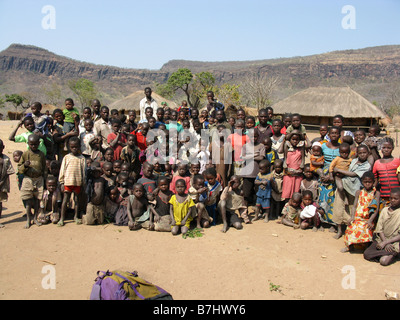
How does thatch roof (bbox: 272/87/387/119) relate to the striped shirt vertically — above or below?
above

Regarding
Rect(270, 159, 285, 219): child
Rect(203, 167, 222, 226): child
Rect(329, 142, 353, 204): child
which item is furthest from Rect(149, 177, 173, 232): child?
Rect(329, 142, 353, 204): child

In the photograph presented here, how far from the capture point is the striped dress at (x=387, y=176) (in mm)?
4719

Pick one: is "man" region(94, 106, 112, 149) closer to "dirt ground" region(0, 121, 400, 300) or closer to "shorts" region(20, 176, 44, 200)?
"shorts" region(20, 176, 44, 200)

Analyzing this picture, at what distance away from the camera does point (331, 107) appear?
20.8m

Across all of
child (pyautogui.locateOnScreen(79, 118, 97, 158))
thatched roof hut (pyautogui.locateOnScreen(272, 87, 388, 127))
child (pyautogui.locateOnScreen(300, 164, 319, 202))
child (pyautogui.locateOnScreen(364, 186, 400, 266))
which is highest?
thatched roof hut (pyautogui.locateOnScreen(272, 87, 388, 127))

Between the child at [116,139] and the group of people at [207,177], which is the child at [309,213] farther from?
the child at [116,139]

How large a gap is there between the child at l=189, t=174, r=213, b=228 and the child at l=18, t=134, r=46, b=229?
2403 millimetres

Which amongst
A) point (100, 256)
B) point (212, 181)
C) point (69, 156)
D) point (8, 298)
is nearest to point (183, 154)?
point (212, 181)

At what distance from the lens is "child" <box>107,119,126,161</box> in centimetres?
620

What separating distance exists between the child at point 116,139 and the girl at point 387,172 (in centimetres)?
420

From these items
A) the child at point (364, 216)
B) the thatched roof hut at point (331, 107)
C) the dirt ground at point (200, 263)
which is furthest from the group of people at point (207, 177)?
the thatched roof hut at point (331, 107)

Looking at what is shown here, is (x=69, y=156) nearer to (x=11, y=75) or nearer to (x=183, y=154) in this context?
(x=183, y=154)

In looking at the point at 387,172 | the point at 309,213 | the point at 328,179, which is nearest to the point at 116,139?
the point at 309,213
